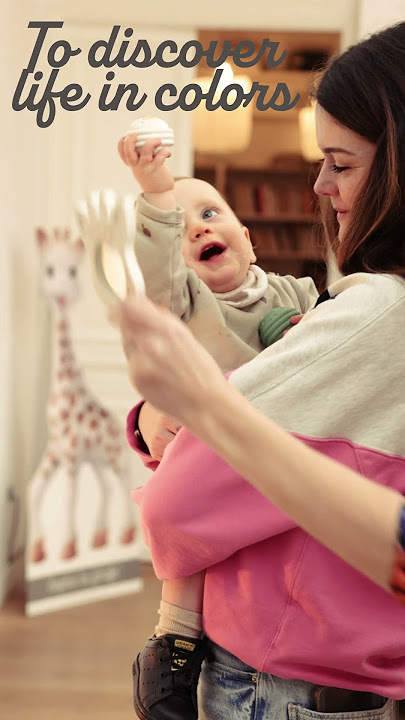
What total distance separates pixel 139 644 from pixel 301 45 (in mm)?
5820

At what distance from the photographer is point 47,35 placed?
16.9 ft

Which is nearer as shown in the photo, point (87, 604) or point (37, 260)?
point (87, 604)

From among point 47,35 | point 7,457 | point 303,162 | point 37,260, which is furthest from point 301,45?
point 7,457

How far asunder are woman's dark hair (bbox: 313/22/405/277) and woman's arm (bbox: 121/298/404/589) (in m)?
0.33

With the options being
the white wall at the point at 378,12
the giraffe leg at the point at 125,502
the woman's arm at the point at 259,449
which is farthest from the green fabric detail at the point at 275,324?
the giraffe leg at the point at 125,502

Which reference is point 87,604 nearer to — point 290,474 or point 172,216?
point 172,216

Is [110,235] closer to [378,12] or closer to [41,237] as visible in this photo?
Answer: [41,237]

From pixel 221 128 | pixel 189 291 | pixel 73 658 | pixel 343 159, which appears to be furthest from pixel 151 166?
pixel 221 128

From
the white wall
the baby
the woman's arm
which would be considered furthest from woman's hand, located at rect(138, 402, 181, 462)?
the white wall

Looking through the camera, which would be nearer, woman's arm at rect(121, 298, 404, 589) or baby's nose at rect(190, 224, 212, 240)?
woman's arm at rect(121, 298, 404, 589)

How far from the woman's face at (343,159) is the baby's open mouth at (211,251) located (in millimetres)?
473

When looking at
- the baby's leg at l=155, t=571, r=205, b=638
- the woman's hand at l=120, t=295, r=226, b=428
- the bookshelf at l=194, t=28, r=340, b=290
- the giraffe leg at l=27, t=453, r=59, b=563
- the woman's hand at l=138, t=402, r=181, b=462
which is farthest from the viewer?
the bookshelf at l=194, t=28, r=340, b=290

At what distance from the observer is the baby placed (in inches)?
45.4

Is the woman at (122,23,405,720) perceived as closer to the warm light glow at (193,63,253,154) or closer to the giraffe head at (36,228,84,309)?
the giraffe head at (36,228,84,309)
